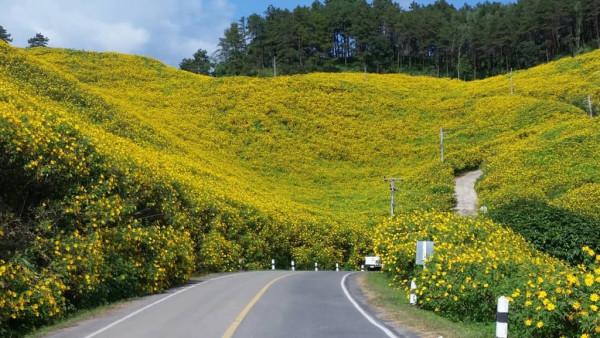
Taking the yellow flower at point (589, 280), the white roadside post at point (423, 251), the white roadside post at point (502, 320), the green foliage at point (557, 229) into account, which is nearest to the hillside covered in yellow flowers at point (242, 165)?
the green foliage at point (557, 229)

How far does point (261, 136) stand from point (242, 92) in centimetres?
1137

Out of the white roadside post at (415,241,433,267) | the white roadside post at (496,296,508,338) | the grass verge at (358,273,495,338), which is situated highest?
the white roadside post at (415,241,433,267)

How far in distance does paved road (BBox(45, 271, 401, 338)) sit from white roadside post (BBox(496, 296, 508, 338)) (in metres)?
2.18

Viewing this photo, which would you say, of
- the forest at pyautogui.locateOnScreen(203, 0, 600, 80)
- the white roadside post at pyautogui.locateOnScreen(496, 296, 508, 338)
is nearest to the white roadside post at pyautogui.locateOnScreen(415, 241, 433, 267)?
the white roadside post at pyautogui.locateOnScreen(496, 296, 508, 338)

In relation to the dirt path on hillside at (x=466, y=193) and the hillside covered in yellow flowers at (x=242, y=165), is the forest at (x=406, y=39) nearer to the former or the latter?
the hillside covered in yellow flowers at (x=242, y=165)

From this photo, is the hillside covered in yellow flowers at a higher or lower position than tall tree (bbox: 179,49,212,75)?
lower

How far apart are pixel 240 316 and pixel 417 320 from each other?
3.58 meters

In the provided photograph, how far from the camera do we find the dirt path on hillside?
39062 millimetres

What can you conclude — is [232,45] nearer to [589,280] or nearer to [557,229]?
[557,229]

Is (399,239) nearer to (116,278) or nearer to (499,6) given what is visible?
(116,278)

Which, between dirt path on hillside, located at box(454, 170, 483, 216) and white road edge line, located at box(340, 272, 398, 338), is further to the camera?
dirt path on hillside, located at box(454, 170, 483, 216)

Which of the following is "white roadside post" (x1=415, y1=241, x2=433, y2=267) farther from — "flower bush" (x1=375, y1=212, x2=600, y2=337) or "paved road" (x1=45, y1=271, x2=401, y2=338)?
"paved road" (x1=45, y1=271, x2=401, y2=338)

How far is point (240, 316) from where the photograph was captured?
11.5 meters

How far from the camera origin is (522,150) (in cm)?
4516
